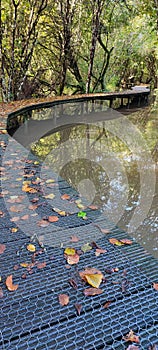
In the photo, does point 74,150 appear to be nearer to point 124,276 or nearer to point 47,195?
point 47,195

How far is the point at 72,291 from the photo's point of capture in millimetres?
1276

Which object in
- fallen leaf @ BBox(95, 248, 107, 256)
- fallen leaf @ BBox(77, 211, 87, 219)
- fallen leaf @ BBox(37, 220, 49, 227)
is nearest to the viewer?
fallen leaf @ BBox(95, 248, 107, 256)

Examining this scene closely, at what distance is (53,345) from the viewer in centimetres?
102

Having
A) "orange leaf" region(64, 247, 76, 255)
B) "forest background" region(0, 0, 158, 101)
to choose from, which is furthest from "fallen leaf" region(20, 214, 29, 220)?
"forest background" region(0, 0, 158, 101)

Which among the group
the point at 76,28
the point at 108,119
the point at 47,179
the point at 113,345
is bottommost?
the point at 108,119

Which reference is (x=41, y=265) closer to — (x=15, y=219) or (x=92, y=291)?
(x=92, y=291)

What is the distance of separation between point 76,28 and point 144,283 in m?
10.7

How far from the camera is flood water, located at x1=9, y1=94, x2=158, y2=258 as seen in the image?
333 centimetres

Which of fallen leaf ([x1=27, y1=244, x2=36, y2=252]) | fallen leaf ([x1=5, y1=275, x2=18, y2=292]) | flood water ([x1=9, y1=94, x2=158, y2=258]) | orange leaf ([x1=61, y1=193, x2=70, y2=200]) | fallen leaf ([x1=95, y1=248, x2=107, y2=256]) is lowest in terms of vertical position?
flood water ([x1=9, y1=94, x2=158, y2=258])

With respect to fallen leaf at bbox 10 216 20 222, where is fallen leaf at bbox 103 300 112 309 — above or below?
above

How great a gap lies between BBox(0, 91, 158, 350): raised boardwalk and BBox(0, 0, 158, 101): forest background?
605 centimetres

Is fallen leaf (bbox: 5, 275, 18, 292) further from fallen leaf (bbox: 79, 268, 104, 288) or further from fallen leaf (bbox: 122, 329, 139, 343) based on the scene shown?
fallen leaf (bbox: 122, 329, 139, 343)

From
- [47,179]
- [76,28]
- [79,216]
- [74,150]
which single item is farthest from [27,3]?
[79,216]

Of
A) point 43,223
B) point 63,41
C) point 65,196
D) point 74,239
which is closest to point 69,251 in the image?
point 74,239
